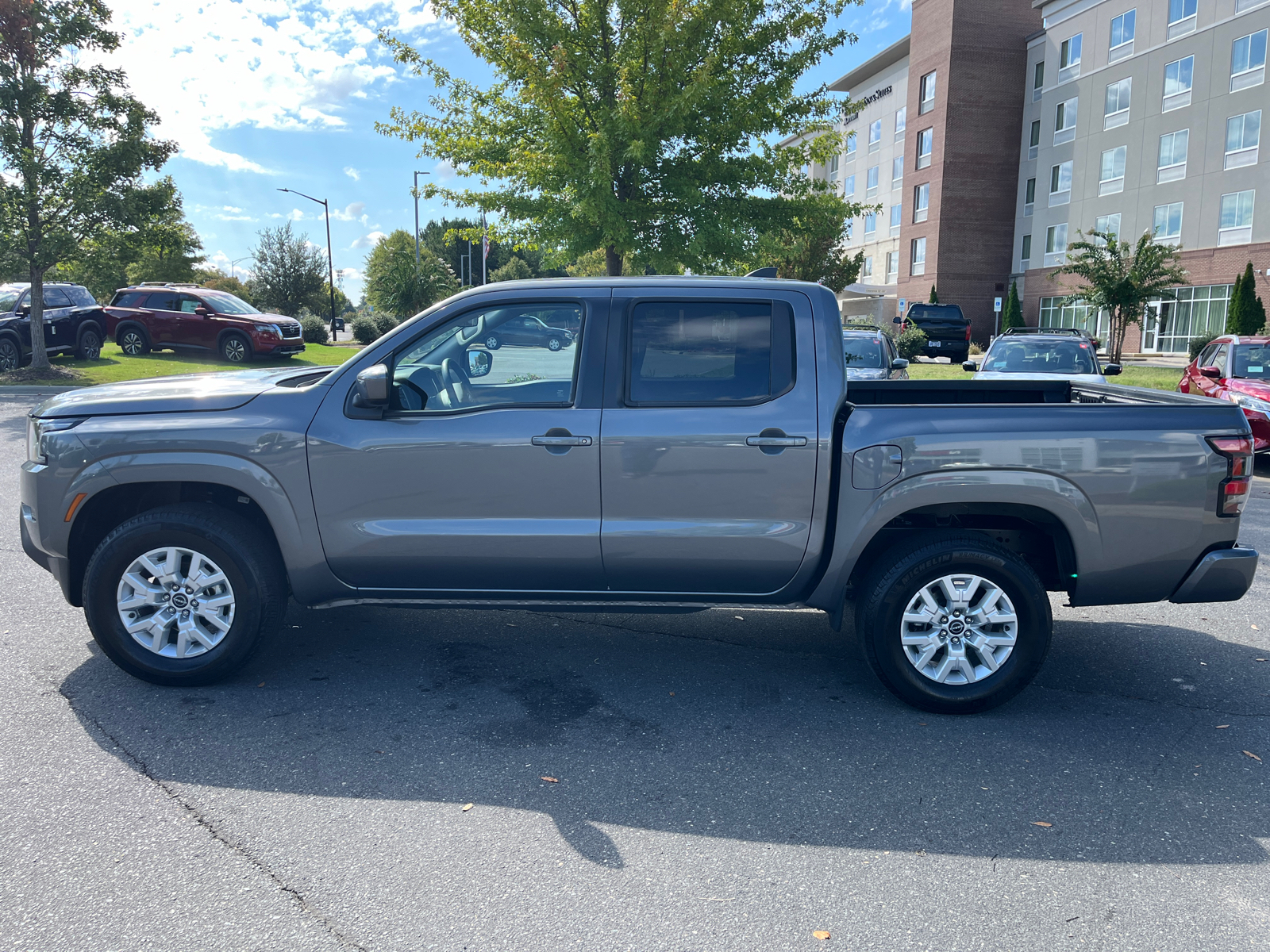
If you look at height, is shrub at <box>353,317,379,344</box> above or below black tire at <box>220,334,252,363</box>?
above

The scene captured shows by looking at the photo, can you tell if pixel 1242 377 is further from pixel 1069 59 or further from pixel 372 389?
pixel 1069 59

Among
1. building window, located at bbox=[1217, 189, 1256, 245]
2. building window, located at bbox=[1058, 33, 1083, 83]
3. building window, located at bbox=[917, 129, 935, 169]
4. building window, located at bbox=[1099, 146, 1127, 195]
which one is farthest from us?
building window, located at bbox=[917, 129, 935, 169]

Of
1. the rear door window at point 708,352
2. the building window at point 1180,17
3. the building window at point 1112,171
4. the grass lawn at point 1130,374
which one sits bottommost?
the grass lawn at point 1130,374

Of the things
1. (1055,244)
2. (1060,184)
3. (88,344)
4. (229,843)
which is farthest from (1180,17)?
(229,843)

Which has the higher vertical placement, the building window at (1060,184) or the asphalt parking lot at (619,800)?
the building window at (1060,184)

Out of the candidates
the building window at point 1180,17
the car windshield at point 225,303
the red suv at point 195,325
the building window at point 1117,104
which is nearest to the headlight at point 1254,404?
the red suv at point 195,325

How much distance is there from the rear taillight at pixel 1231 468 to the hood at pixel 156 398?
173 inches

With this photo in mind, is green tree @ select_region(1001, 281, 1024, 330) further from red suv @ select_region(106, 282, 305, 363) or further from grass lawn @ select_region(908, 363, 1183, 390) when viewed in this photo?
red suv @ select_region(106, 282, 305, 363)

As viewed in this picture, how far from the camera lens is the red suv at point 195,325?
2278 centimetres

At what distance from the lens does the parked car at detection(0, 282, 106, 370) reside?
2056 cm

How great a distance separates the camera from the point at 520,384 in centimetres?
444

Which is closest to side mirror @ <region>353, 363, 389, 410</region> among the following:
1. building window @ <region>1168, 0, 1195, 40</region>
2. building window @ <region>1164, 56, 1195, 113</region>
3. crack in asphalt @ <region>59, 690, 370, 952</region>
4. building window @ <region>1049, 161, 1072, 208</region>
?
crack in asphalt @ <region>59, 690, 370, 952</region>

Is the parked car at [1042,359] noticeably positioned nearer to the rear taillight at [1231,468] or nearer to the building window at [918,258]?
the rear taillight at [1231,468]

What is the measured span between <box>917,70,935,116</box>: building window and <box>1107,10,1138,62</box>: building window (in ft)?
33.6
